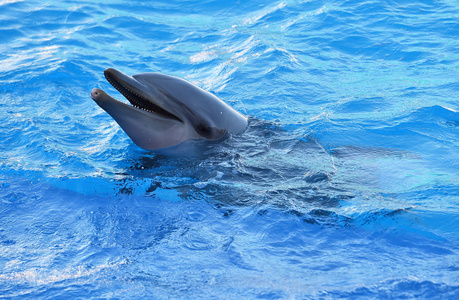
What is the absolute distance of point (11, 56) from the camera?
39.5 ft

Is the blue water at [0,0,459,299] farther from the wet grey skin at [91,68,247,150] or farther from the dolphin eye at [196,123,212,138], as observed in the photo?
the wet grey skin at [91,68,247,150]

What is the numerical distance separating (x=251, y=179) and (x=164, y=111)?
4.67 feet

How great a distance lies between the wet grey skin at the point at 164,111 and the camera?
256 inches

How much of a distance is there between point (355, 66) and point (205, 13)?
5.93m

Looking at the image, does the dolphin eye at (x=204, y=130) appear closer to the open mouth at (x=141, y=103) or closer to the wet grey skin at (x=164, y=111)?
the wet grey skin at (x=164, y=111)

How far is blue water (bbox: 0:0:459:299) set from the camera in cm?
500

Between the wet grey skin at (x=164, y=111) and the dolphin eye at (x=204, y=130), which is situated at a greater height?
the wet grey skin at (x=164, y=111)

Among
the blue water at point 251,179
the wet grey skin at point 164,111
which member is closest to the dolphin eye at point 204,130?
the wet grey skin at point 164,111

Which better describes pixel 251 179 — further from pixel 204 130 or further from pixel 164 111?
pixel 164 111

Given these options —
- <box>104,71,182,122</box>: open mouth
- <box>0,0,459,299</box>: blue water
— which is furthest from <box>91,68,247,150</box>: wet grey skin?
<box>0,0,459,299</box>: blue water

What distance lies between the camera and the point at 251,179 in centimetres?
662

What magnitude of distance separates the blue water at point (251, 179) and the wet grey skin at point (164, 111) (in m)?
0.28

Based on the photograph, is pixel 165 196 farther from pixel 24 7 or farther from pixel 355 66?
pixel 24 7

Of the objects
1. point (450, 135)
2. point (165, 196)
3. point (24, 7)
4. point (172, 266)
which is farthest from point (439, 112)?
point (24, 7)
